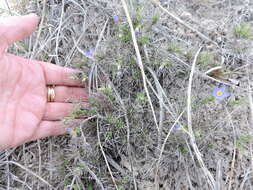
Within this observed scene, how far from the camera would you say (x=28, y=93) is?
1765 mm

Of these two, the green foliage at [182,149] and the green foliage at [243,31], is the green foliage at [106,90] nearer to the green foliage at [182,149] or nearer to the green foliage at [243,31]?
the green foliage at [182,149]

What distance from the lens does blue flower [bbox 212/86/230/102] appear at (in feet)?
5.11

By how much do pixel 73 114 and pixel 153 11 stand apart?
0.82 m

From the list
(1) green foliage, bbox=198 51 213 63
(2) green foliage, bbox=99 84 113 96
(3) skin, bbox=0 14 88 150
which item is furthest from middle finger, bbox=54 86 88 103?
(1) green foliage, bbox=198 51 213 63

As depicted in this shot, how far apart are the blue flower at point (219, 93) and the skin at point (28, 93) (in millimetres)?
734

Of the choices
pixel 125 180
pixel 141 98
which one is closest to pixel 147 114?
pixel 141 98

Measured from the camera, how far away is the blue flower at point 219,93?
156 cm

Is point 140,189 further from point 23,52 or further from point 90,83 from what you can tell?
point 23,52

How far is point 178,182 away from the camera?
1.51m

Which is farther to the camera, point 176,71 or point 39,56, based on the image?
point 39,56

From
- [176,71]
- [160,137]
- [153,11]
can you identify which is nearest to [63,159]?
[160,137]

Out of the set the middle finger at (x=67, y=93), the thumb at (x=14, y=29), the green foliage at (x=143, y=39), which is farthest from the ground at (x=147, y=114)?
the thumb at (x=14, y=29)

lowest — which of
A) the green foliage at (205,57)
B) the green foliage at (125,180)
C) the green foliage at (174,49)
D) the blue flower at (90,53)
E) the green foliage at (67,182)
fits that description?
the green foliage at (67,182)

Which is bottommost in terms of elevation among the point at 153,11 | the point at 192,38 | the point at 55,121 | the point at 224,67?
the point at 55,121
